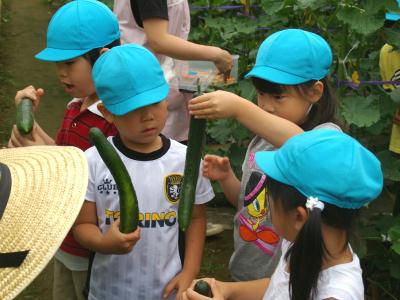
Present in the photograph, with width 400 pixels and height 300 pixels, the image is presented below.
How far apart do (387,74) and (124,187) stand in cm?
189

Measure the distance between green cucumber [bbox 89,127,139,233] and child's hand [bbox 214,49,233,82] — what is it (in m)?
1.16

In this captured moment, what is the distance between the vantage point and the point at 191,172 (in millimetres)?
2666

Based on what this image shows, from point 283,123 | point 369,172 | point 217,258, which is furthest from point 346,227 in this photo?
point 217,258

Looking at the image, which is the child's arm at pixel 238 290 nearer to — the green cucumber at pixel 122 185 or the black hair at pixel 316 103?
the green cucumber at pixel 122 185

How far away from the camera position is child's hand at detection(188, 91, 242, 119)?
8.33ft

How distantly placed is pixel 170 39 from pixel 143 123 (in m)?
0.92

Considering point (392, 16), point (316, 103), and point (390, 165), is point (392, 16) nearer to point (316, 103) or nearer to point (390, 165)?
point (390, 165)

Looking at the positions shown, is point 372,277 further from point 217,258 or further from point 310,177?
point 310,177

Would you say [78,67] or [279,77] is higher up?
[279,77]

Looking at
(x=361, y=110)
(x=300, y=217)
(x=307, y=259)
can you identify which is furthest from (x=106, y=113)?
(x=361, y=110)

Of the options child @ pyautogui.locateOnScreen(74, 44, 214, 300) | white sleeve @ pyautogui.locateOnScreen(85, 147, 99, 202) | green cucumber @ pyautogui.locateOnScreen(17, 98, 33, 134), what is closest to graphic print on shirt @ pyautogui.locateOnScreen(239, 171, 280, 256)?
child @ pyautogui.locateOnScreen(74, 44, 214, 300)

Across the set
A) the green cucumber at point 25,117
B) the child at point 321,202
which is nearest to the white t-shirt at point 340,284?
the child at point 321,202

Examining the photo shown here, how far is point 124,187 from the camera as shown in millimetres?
2506

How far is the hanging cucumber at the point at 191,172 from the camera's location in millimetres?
2615
